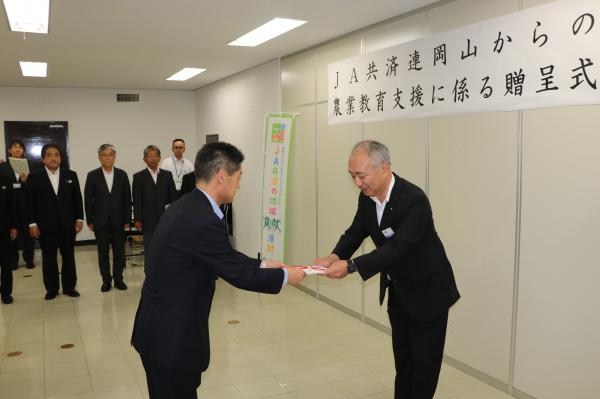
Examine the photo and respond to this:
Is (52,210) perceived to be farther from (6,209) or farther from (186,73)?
(186,73)

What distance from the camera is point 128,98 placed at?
31.7 feet

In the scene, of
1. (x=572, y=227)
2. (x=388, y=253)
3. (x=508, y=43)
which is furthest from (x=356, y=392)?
(x=508, y=43)

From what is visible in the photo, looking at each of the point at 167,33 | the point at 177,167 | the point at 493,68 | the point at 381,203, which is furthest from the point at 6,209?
the point at 493,68

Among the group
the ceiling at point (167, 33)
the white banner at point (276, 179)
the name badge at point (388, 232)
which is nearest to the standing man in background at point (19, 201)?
the ceiling at point (167, 33)

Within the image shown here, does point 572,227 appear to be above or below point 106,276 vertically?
above

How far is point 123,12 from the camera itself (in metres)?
4.22

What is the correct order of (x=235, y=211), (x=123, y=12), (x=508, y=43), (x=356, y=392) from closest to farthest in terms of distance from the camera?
(x=508, y=43)
(x=356, y=392)
(x=123, y=12)
(x=235, y=211)

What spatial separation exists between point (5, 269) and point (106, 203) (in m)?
1.29

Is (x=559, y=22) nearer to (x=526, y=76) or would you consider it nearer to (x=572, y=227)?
(x=526, y=76)

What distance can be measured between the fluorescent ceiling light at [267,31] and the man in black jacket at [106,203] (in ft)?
6.91

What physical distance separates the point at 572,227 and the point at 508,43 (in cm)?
127

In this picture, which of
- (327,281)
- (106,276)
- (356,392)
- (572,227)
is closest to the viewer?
(572,227)

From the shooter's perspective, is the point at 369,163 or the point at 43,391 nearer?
the point at 369,163

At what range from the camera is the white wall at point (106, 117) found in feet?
29.7
